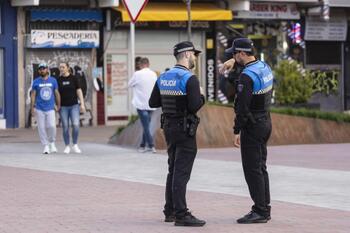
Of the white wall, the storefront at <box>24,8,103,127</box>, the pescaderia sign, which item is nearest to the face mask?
the storefront at <box>24,8,103,127</box>

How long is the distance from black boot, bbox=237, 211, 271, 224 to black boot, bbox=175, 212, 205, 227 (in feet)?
1.47

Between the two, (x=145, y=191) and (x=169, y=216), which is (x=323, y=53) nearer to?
(x=145, y=191)

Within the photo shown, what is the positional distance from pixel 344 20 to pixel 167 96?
881 inches

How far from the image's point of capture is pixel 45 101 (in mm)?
16812

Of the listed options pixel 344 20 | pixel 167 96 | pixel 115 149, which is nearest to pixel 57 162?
pixel 115 149

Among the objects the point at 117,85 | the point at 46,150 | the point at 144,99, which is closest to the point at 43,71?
the point at 46,150

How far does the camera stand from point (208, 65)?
90.4ft

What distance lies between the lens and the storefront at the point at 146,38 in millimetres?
25719

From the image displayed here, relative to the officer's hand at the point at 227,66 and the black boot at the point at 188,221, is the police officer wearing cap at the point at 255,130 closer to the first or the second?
the officer's hand at the point at 227,66

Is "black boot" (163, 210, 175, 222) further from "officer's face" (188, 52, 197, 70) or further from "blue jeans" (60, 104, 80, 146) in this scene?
"blue jeans" (60, 104, 80, 146)

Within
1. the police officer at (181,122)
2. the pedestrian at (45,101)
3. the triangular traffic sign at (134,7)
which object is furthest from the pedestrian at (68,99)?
the police officer at (181,122)

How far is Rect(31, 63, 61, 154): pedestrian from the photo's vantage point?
1678 cm

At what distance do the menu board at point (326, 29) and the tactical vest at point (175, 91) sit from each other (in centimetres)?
2104

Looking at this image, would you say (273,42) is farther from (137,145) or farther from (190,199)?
(190,199)
